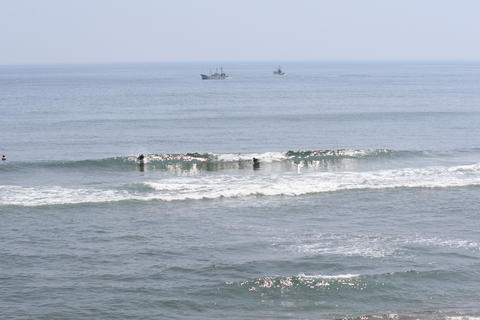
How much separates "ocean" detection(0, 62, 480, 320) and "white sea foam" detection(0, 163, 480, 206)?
129 millimetres

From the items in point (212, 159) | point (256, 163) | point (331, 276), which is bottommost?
point (331, 276)

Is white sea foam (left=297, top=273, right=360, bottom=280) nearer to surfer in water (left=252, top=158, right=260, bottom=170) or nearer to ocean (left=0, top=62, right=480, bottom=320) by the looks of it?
ocean (left=0, top=62, right=480, bottom=320)

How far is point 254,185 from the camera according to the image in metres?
37.6

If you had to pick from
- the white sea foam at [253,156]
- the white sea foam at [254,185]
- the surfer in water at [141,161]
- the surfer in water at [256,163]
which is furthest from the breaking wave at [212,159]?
the white sea foam at [254,185]

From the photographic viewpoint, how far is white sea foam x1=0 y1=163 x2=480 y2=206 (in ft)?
114

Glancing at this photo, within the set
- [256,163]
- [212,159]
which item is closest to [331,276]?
[256,163]

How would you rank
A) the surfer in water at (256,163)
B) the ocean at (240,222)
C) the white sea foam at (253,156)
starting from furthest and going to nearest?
the white sea foam at (253,156)
the surfer in water at (256,163)
the ocean at (240,222)

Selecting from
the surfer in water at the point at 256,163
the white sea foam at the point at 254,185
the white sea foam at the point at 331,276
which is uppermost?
the surfer in water at the point at 256,163

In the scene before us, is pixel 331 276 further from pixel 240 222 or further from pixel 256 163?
pixel 256 163

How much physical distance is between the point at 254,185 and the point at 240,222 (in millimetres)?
8711

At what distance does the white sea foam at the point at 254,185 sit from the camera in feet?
114

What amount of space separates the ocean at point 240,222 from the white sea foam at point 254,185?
13 cm

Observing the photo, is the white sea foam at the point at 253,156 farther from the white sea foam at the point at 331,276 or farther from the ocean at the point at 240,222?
the white sea foam at the point at 331,276

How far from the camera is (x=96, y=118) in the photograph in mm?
71188
